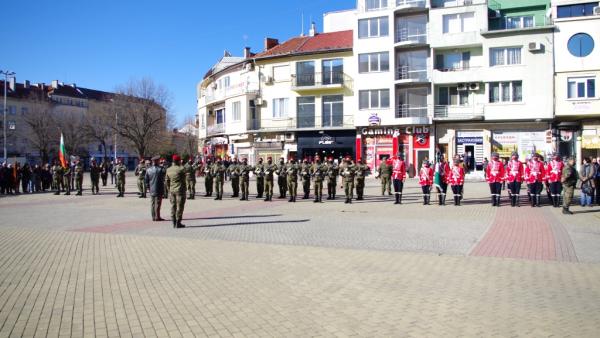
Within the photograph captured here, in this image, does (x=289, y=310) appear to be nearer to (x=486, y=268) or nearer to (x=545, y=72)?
(x=486, y=268)

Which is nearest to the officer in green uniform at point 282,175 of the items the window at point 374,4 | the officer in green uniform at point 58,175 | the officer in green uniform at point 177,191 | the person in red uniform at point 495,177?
the officer in green uniform at point 177,191

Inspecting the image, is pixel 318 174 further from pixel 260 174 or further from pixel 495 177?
pixel 495 177

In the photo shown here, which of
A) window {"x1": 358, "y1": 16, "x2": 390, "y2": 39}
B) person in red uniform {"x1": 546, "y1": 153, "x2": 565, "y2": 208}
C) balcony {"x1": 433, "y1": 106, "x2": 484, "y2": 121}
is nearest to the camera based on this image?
person in red uniform {"x1": 546, "y1": 153, "x2": 565, "y2": 208}

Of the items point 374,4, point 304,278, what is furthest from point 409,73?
point 304,278

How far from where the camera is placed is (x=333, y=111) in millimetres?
43000

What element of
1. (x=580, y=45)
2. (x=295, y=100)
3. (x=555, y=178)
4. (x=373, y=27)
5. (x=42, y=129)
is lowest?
(x=555, y=178)

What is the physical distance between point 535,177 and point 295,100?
95.9ft

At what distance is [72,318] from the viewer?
Result: 5535mm

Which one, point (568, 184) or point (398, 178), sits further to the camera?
point (398, 178)

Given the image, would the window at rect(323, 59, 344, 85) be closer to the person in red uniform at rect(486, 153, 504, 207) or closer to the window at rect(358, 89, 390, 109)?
the window at rect(358, 89, 390, 109)

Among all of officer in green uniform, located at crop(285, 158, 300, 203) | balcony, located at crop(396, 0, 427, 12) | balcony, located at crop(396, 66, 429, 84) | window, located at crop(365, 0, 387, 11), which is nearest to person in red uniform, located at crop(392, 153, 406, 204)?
officer in green uniform, located at crop(285, 158, 300, 203)

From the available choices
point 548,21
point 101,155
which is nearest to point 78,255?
point 548,21

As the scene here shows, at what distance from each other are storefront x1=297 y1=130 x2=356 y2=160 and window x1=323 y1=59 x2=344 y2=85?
15.1ft

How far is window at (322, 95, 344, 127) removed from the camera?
4262 centimetres
